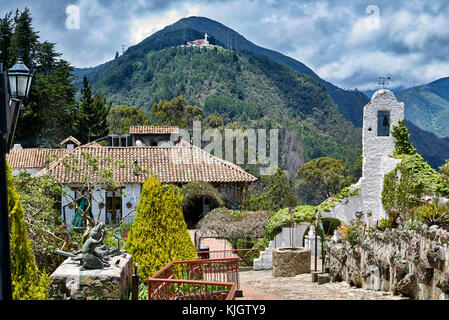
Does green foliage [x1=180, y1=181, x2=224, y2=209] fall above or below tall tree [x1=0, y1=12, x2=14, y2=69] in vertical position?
below

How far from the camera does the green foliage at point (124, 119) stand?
53562 mm

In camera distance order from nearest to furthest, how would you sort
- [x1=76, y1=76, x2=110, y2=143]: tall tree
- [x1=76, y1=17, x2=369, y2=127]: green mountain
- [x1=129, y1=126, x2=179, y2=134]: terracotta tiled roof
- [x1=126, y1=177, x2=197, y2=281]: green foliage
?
[x1=126, y1=177, x2=197, y2=281]: green foliage < [x1=129, y1=126, x2=179, y2=134]: terracotta tiled roof < [x1=76, y1=76, x2=110, y2=143]: tall tree < [x1=76, y1=17, x2=369, y2=127]: green mountain

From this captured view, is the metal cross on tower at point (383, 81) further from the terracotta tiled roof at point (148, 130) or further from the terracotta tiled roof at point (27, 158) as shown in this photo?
the terracotta tiled roof at point (148, 130)

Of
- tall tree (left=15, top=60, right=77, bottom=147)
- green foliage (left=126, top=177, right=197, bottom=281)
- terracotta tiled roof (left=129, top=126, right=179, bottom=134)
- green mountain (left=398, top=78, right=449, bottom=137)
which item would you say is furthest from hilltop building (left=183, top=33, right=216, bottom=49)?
green foliage (left=126, top=177, right=197, bottom=281)

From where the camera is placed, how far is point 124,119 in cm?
5459

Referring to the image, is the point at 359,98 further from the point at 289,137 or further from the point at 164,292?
the point at 164,292

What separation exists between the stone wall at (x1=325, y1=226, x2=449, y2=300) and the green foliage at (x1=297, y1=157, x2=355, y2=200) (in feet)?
104

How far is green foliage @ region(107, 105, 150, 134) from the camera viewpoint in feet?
176

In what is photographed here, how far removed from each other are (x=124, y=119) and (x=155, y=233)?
153ft

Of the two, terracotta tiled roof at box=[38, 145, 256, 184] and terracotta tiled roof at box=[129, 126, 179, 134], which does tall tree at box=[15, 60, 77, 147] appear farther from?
terracotta tiled roof at box=[38, 145, 256, 184]

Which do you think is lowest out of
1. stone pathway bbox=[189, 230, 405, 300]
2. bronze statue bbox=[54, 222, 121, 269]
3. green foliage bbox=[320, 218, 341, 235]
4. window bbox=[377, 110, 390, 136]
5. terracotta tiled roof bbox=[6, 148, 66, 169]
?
stone pathway bbox=[189, 230, 405, 300]

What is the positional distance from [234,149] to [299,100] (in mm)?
32011

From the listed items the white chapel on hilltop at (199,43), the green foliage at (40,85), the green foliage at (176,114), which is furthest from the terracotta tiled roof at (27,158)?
the white chapel on hilltop at (199,43)

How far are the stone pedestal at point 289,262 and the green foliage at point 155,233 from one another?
3.65 m
